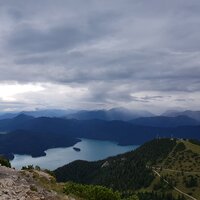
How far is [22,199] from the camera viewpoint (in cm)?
4781

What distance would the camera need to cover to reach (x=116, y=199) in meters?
77.3

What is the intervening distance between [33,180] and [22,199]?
52.4 ft

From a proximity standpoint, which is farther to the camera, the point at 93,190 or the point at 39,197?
the point at 93,190

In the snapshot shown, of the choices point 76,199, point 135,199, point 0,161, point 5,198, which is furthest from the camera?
point 0,161

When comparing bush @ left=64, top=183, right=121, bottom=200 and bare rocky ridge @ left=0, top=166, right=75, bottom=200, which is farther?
bush @ left=64, top=183, right=121, bottom=200

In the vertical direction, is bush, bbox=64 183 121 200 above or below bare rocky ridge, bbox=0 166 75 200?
below

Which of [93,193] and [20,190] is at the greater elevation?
[20,190]

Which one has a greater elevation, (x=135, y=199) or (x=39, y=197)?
(x=39, y=197)

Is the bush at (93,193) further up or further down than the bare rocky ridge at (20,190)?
further down

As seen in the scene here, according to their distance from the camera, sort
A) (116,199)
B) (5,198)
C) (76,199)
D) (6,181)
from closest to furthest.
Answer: (5,198) → (6,181) → (76,199) → (116,199)

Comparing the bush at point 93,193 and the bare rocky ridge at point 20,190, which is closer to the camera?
the bare rocky ridge at point 20,190

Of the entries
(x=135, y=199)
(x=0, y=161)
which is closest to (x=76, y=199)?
(x=135, y=199)

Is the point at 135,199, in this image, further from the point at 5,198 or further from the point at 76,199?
the point at 5,198

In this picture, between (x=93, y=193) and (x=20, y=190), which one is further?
(x=93, y=193)
